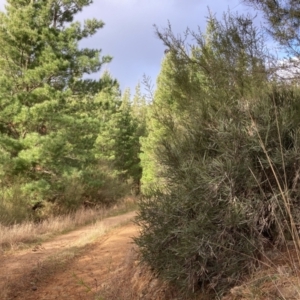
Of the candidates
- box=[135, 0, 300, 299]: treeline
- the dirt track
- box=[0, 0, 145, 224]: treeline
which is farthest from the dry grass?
box=[135, 0, 300, 299]: treeline

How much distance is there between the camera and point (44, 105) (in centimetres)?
1479

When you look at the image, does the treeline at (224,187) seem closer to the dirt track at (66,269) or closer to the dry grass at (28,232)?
the dirt track at (66,269)

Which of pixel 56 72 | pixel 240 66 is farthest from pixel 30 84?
pixel 240 66

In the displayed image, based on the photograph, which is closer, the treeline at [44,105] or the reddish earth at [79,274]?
the reddish earth at [79,274]

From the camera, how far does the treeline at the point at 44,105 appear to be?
14.9 meters

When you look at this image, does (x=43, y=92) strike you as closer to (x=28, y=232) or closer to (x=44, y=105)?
(x=44, y=105)

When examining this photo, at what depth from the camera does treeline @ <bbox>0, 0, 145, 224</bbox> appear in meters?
14.9

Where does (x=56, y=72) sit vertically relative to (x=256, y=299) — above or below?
above

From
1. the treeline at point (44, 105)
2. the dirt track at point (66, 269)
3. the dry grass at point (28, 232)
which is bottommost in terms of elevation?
the dirt track at point (66, 269)

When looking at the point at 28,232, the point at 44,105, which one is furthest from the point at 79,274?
the point at 44,105

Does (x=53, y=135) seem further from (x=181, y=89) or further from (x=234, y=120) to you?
(x=234, y=120)

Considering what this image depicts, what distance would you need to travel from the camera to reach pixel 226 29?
6.37 meters

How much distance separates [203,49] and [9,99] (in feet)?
33.9

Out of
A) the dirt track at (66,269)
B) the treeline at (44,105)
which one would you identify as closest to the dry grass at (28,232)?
the dirt track at (66,269)
